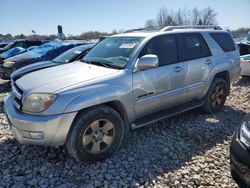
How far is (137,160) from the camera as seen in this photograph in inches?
144

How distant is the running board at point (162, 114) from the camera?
155 inches

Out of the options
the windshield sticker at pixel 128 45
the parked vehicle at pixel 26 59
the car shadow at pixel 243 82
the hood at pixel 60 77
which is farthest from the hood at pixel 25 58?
the car shadow at pixel 243 82

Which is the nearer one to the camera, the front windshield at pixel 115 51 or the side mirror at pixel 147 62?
the side mirror at pixel 147 62

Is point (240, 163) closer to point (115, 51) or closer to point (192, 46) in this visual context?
point (115, 51)

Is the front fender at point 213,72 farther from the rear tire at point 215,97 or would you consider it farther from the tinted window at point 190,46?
the tinted window at point 190,46

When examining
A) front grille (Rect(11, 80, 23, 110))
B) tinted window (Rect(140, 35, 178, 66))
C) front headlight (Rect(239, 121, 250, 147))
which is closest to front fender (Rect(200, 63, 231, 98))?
tinted window (Rect(140, 35, 178, 66))

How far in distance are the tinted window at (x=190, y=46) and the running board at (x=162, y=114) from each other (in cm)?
85

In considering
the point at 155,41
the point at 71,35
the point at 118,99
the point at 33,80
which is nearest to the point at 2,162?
the point at 33,80

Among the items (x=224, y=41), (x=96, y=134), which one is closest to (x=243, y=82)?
(x=224, y=41)

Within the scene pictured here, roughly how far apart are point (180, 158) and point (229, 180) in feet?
2.37

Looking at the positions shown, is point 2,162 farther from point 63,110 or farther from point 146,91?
point 146,91

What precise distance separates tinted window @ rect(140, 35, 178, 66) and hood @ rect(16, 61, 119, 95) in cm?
80

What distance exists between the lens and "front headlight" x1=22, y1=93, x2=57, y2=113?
312cm

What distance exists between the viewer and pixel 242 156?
8.16ft
